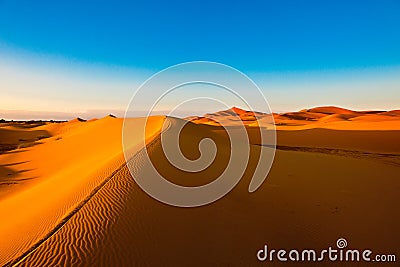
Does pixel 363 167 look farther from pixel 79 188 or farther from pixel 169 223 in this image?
pixel 79 188

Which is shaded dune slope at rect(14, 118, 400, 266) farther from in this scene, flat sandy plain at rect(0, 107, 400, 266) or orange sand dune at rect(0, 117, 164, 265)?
orange sand dune at rect(0, 117, 164, 265)

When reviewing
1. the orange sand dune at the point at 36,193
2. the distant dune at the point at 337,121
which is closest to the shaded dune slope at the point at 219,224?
the orange sand dune at the point at 36,193

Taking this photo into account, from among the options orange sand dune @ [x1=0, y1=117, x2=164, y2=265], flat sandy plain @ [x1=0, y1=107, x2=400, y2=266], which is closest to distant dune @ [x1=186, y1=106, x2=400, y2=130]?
flat sandy plain @ [x1=0, y1=107, x2=400, y2=266]

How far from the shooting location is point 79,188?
9.39m

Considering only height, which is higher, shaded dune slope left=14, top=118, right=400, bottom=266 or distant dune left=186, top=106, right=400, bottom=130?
distant dune left=186, top=106, right=400, bottom=130

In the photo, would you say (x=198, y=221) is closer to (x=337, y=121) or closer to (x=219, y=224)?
(x=219, y=224)

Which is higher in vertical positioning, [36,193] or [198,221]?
[198,221]

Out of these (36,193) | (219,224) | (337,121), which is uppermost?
(337,121)

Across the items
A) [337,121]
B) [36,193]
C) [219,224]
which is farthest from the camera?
[337,121]

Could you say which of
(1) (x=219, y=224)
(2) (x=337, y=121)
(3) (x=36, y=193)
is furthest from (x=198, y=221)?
(2) (x=337, y=121)

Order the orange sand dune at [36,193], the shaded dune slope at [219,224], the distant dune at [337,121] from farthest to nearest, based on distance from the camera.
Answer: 1. the distant dune at [337,121]
2. the orange sand dune at [36,193]
3. the shaded dune slope at [219,224]

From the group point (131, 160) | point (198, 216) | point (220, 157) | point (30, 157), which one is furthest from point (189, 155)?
point (30, 157)

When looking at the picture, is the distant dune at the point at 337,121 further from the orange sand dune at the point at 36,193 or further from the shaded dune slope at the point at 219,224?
the orange sand dune at the point at 36,193

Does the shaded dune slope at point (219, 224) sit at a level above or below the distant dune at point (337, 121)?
below
